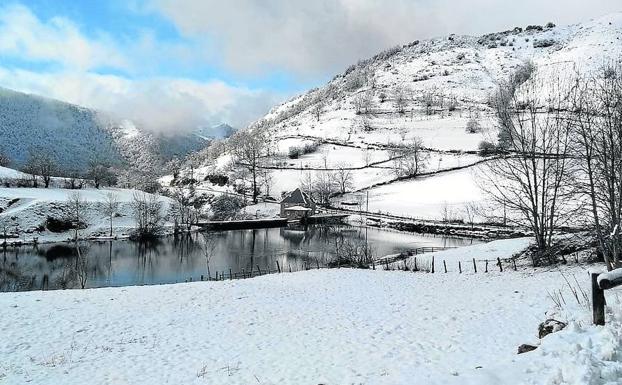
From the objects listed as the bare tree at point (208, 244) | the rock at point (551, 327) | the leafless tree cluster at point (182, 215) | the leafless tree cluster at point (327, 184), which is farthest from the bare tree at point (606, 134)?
the leafless tree cluster at point (327, 184)

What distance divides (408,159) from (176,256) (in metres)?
72.0

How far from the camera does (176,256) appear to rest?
5153 centimetres

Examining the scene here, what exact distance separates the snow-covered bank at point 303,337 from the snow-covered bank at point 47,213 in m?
51.5

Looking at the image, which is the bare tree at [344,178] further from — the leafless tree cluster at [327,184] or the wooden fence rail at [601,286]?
the wooden fence rail at [601,286]

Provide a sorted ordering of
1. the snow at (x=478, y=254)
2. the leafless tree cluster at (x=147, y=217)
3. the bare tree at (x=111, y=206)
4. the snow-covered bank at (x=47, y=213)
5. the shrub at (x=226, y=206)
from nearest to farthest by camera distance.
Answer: the snow at (x=478, y=254) < the snow-covered bank at (x=47, y=213) < the leafless tree cluster at (x=147, y=217) < the bare tree at (x=111, y=206) < the shrub at (x=226, y=206)

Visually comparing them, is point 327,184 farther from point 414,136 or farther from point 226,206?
point 414,136

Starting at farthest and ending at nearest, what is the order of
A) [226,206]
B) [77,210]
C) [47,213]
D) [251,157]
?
[251,157]
[226,206]
[47,213]
[77,210]

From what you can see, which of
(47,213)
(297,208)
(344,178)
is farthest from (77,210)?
(344,178)

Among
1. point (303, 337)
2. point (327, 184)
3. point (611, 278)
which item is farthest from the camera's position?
point (327, 184)

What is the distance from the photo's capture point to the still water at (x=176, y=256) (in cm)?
3894

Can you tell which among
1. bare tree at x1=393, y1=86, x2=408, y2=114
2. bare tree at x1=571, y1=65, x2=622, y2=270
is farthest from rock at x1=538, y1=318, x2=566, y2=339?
bare tree at x1=393, y1=86, x2=408, y2=114

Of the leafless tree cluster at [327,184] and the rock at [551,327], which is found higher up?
the leafless tree cluster at [327,184]

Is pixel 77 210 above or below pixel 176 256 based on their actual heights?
above

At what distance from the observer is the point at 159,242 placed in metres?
64.1
